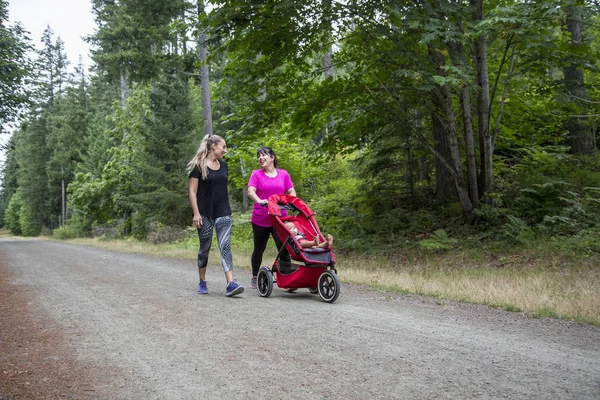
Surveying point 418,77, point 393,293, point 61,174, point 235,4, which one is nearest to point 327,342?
point 393,293

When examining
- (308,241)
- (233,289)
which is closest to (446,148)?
(308,241)

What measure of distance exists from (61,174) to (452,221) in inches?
2220

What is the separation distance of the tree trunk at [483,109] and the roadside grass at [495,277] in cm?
211

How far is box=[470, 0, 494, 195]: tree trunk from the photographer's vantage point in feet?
35.8

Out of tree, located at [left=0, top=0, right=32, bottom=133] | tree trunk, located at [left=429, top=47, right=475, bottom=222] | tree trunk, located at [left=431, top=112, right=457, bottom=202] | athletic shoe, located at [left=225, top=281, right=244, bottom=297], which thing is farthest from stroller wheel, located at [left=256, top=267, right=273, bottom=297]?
tree, located at [left=0, top=0, right=32, bottom=133]

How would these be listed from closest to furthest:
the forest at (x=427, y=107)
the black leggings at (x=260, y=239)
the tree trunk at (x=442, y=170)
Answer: the black leggings at (x=260, y=239)
the forest at (x=427, y=107)
the tree trunk at (x=442, y=170)

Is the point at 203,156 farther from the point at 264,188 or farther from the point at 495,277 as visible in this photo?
the point at 495,277

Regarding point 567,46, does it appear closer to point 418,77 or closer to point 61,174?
point 418,77

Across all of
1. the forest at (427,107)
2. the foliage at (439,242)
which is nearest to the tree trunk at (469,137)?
the forest at (427,107)

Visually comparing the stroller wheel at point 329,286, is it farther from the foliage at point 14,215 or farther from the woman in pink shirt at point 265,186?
the foliage at point 14,215

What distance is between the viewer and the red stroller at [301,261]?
639 cm

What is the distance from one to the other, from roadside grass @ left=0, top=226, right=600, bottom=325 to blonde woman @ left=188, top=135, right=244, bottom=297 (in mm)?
2531

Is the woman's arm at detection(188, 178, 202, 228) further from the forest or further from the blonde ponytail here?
the forest

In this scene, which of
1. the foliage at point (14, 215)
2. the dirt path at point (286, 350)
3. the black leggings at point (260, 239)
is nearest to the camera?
the dirt path at point (286, 350)
